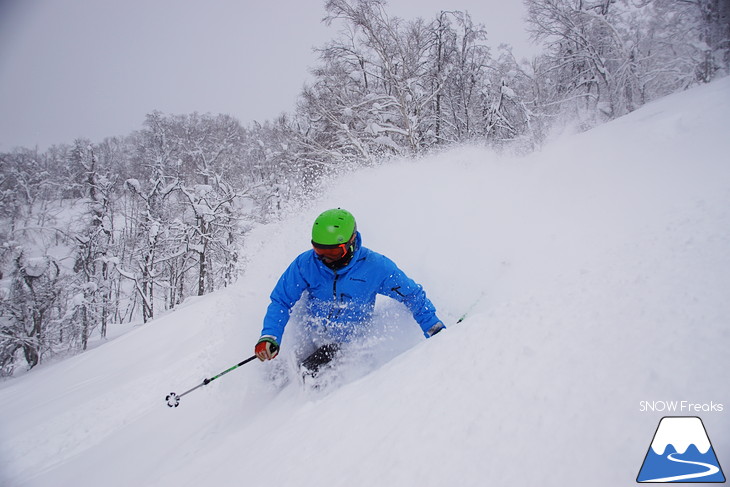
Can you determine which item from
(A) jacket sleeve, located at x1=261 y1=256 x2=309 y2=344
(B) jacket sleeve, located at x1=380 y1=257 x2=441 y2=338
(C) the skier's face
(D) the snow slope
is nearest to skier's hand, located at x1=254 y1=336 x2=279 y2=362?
(A) jacket sleeve, located at x1=261 y1=256 x2=309 y2=344

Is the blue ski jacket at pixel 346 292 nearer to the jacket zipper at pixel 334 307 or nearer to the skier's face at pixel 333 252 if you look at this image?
the jacket zipper at pixel 334 307

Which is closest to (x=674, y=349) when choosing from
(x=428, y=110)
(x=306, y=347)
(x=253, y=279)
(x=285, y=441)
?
(x=285, y=441)

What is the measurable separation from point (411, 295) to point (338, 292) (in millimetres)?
729

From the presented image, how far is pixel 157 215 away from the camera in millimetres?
25562

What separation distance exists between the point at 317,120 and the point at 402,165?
7.97 meters

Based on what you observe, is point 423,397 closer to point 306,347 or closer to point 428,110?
point 306,347

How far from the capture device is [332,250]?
299 centimetres

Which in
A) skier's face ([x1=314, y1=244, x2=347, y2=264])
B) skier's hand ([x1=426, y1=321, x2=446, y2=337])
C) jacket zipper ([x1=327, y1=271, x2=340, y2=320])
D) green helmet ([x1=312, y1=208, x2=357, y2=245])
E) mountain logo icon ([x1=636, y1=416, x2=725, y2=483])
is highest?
green helmet ([x1=312, y1=208, x2=357, y2=245])

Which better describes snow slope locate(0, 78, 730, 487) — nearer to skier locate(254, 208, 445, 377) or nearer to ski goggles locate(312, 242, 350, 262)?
skier locate(254, 208, 445, 377)

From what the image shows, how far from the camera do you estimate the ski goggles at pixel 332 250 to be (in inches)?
117

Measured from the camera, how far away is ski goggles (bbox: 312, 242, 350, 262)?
2.97m

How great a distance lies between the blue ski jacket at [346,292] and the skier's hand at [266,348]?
0.24 feet

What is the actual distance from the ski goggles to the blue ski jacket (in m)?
0.22

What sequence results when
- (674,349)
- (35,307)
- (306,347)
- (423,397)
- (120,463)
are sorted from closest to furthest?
(674,349) → (423,397) → (120,463) → (306,347) → (35,307)
